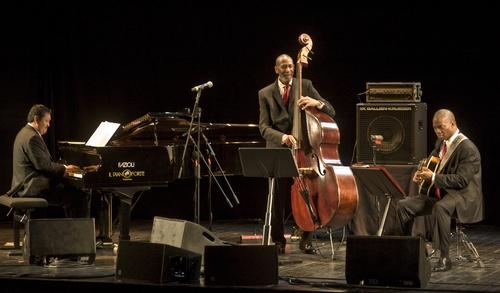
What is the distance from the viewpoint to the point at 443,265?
283 inches

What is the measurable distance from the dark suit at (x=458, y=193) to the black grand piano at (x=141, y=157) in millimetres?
2162

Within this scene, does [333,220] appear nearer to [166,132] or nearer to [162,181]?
[162,181]

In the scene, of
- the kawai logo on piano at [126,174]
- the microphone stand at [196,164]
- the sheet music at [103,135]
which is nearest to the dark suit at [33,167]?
the sheet music at [103,135]

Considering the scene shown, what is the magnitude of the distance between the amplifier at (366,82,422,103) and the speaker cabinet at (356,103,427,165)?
0.23 ft

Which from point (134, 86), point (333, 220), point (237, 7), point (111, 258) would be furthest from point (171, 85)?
point (333, 220)

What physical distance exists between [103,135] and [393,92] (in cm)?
270

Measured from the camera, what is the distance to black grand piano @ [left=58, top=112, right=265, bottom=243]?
8.05 m

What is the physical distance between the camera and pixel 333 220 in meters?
7.26

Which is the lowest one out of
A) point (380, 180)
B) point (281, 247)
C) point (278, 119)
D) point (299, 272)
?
point (299, 272)

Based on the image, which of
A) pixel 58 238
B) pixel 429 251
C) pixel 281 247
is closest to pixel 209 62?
pixel 281 247

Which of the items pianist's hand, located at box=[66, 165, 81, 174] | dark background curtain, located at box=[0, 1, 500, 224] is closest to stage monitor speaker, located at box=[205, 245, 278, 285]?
pianist's hand, located at box=[66, 165, 81, 174]

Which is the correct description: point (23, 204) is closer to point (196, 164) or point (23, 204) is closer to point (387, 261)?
point (196, 164)

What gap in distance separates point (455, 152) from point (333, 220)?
3.75ft

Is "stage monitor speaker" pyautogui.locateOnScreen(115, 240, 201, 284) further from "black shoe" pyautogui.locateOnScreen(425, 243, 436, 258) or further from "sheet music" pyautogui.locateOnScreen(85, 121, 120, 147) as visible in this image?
"sheet music" pyautogui.locateOnScreen(85, 121, 120, 147)
